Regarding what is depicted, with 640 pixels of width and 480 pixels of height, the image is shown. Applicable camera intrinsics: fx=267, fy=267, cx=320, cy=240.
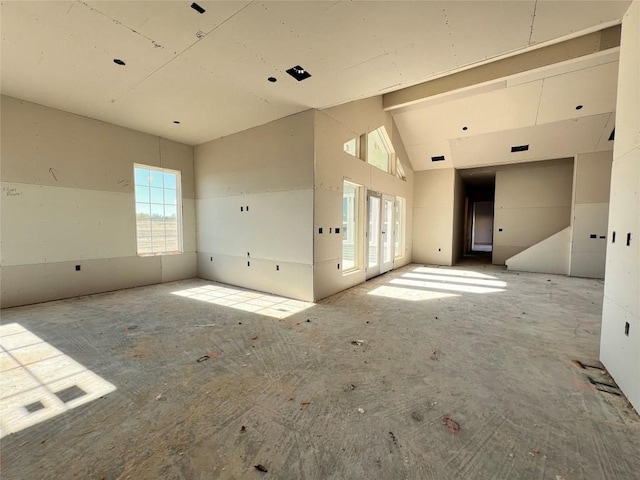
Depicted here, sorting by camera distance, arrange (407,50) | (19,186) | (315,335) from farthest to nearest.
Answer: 1. (19,186)
2. (315,335)
3. (407,50)

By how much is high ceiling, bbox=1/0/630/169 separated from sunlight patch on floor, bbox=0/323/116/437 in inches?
124

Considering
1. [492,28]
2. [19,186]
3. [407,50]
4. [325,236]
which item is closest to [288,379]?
[325,236]

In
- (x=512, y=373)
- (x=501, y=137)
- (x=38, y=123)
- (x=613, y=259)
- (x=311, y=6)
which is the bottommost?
(x=512, y=373)

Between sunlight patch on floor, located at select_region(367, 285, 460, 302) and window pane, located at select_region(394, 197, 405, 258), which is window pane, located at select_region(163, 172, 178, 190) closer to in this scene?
sunlight patch on floor, located at select_region(367, 285, 460, 302)

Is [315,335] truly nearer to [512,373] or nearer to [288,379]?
[288,379]

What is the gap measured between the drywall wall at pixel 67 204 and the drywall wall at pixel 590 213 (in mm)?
9914

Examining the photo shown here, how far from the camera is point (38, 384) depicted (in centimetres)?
215

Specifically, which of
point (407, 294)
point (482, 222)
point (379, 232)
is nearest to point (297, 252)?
point (407, 294)

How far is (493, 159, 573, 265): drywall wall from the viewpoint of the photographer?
777 cm

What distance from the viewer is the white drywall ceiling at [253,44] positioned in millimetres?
2266

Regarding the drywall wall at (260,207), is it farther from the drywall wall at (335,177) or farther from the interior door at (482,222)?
the interior door at (482,222)

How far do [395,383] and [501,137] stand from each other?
23.6 ft

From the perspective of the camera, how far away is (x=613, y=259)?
2346mm

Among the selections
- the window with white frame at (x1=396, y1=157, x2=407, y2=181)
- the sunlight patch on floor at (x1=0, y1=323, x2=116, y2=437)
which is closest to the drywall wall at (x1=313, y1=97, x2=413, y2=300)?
the window with white frame at (x1=396, y1=157, x2=407, y2=181)
